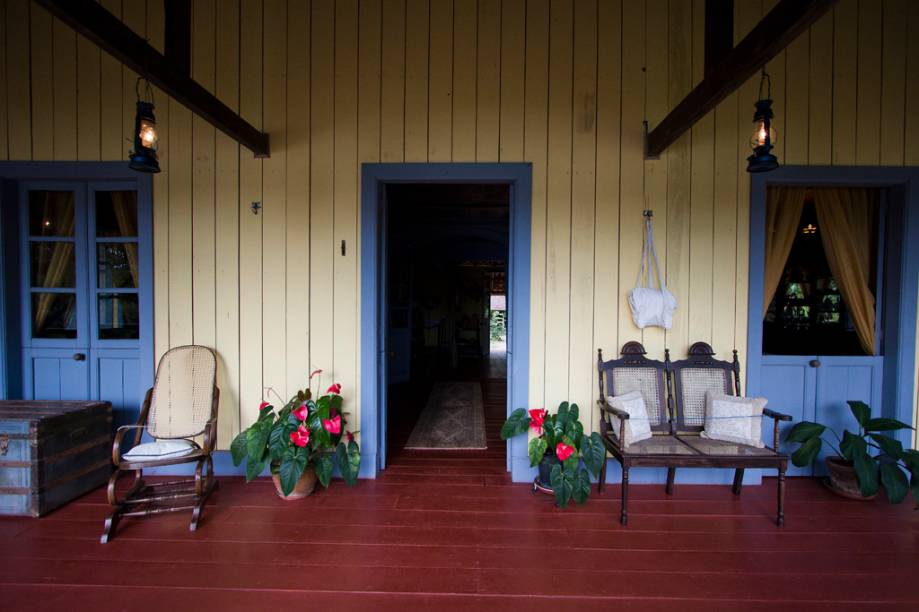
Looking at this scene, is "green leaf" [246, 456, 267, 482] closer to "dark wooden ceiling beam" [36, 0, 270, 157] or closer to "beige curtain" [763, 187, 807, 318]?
"dark wooden ceiling beam" [36, 0, 270, 157]

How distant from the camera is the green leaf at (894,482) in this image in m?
2.64

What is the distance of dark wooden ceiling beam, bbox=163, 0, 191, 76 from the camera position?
7.60ft

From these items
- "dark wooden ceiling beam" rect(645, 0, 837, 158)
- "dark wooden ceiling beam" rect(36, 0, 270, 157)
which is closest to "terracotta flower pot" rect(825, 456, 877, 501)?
"dark wooden ceiling beam" rect(645, 0, 837, 158)

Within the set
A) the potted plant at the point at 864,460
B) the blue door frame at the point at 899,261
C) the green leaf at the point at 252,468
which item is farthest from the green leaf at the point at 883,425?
the green leaf at the point at 252,468

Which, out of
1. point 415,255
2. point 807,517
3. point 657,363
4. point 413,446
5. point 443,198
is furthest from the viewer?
point 415,255

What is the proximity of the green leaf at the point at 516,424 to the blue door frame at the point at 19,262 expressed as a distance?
2.79 meters

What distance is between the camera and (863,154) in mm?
3152

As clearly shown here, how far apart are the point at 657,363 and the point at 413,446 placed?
2.29 metres

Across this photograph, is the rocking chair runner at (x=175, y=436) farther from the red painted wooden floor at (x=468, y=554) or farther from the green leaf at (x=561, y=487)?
the green leaf at (x=561, y=487)

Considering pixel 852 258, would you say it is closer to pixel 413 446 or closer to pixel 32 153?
pixel 413 446

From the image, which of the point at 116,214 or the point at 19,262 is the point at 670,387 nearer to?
the point at 116,214

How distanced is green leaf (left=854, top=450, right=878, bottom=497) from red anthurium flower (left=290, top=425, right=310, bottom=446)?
12.1ft

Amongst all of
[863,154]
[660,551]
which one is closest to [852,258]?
[863,154]

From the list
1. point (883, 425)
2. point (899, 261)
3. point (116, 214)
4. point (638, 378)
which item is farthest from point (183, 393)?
point (899, 261)
